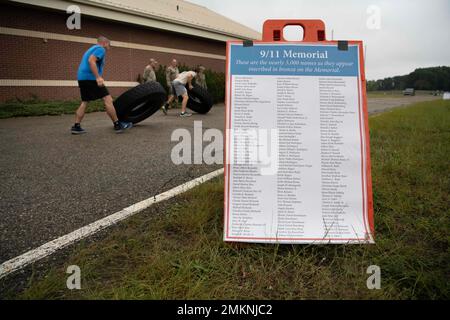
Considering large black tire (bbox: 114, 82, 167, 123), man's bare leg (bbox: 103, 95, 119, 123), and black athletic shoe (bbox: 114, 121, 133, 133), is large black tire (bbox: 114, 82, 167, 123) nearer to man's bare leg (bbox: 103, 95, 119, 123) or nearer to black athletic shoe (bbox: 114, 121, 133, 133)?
black athletic shoe (bbox: 114, 121, 133, 133)

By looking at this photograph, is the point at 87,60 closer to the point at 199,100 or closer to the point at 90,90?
the point at 90,90

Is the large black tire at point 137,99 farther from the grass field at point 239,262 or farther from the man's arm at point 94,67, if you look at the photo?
the grass field at point 239,262

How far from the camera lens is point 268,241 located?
1.69 metres

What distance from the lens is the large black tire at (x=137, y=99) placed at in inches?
235

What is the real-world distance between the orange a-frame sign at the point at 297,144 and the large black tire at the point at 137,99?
4462 mm

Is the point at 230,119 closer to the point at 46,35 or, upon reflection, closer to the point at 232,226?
Result: the point at 232,226

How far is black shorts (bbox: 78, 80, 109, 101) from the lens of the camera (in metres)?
5.39

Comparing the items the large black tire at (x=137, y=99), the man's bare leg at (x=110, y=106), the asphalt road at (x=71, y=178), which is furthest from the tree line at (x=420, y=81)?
the asphalt road at (x=71, y=178)

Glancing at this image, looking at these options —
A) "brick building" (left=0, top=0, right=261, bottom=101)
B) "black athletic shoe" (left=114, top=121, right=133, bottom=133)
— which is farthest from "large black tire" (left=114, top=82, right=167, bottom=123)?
"brick building" (left=0, top=0, right=261, bottom=101)

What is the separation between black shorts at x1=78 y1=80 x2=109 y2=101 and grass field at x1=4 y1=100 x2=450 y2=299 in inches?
157

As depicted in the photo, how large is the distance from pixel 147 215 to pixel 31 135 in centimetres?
463

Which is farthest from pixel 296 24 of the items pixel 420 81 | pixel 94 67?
pixel 420 81

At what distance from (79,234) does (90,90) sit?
13.9 feet
